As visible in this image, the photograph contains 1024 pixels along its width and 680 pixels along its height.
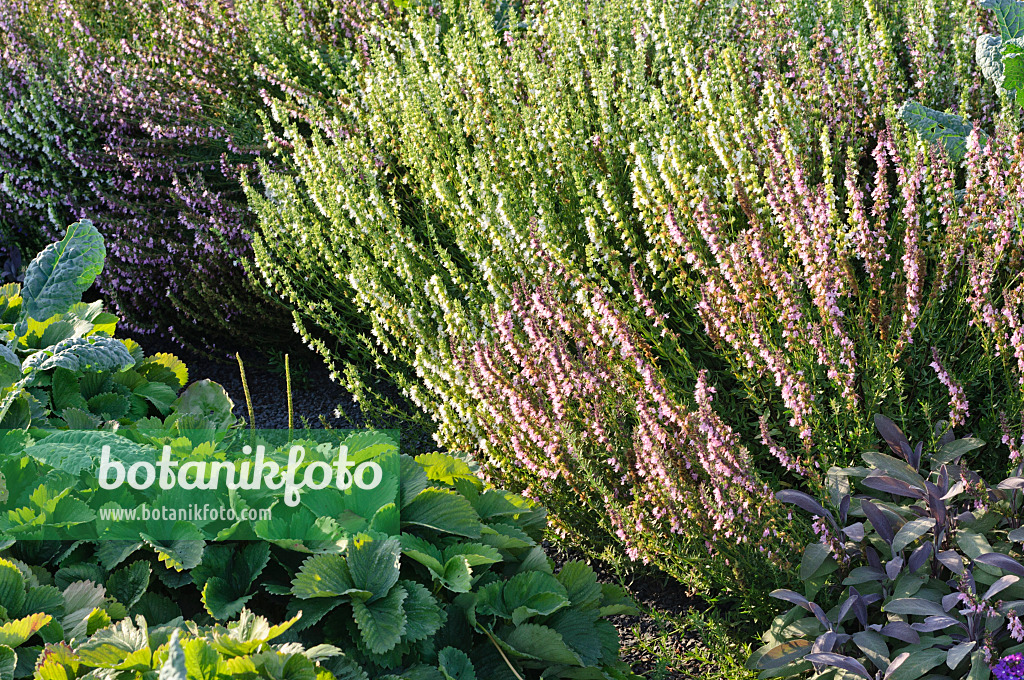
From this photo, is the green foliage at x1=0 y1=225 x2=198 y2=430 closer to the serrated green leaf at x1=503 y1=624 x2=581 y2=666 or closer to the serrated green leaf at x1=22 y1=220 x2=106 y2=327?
the serrated green leaf at x1=22 y1=220 x2=106 y2=327

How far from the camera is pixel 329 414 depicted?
3242mm

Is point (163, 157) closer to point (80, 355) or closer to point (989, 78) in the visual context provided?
point (80, 355)

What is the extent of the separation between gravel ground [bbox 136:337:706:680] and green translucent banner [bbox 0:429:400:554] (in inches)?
27.7

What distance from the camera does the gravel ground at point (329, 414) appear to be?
6.46 feet

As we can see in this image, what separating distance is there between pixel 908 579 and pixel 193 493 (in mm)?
1383

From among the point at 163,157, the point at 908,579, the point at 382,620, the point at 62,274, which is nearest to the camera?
the point at 382,620

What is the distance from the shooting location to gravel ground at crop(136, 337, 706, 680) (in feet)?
6.46

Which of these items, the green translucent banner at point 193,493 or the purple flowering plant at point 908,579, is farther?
the purple flowering plant at point 908,579

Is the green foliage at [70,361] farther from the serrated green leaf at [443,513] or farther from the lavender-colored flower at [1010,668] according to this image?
the lavender-colored flower at [1010,668]

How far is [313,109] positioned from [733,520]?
246cm

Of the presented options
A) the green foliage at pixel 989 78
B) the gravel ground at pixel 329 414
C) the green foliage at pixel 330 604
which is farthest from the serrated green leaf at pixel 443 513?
the green foliage at pixel 989 78

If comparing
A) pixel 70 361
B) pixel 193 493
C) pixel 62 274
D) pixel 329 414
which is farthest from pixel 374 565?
pixel 329 414

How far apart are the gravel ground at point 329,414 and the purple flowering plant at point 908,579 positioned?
0.32 meters

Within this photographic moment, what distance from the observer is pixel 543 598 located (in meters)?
1.34
